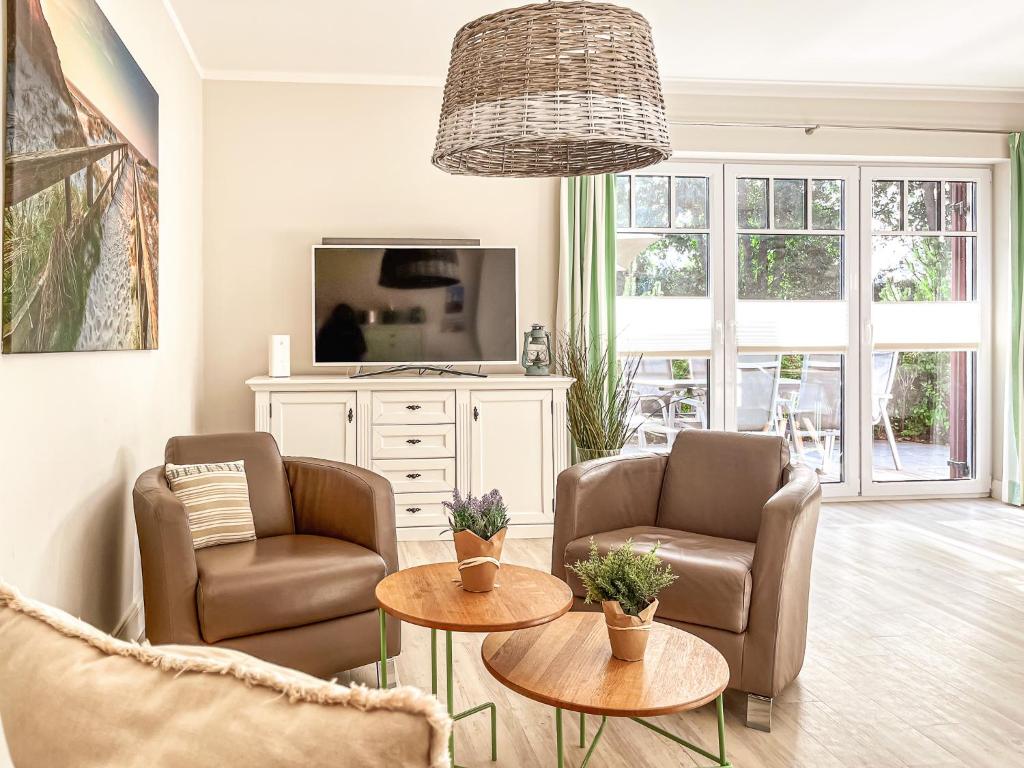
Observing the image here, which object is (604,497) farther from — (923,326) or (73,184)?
(923,326)

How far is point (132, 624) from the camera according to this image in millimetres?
3039

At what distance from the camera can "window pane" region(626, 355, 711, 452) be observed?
5402 mm

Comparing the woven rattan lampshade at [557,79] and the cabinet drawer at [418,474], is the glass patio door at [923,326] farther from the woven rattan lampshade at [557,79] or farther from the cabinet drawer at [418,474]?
the woven rattan lampshade at [557,79]

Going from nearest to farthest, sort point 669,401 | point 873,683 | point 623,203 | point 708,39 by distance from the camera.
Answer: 1. point 873,683
2. point 708,39
3. point 623,203
4. point 669,401

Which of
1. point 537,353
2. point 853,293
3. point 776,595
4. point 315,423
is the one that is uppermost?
point 853,293

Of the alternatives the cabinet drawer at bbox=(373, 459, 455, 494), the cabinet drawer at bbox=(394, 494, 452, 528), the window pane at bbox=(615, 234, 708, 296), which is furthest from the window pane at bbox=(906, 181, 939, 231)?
the cabinet drawer at bbox=(394, 494, 452, 528)

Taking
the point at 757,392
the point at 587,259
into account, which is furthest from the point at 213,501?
the point at 757,392

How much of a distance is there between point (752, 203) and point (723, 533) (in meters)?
3.24

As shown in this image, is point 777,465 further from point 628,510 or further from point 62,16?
point 62,16

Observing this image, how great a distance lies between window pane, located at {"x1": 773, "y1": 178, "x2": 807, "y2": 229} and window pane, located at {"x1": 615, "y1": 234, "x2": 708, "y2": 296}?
1.88 ft

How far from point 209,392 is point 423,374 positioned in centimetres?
128

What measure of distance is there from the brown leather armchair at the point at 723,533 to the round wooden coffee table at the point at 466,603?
0.52 metres

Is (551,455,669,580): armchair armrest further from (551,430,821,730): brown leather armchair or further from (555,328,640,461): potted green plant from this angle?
(555,328,640,461): potted green plant

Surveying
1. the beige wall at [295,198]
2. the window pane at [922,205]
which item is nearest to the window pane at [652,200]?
the beige wall at [295,198]
